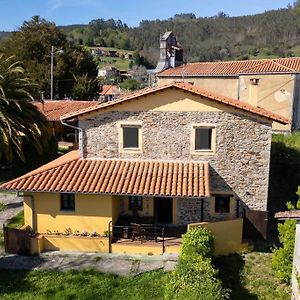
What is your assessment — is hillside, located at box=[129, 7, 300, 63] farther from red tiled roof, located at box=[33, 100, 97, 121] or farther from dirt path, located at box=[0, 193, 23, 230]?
dirt path, located at box=[0, 193, 23, 230]

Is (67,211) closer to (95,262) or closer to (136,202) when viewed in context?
(95,262)

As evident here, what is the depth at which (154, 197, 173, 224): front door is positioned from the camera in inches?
765

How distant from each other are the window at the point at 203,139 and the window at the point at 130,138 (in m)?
2.64

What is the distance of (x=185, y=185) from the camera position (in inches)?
684

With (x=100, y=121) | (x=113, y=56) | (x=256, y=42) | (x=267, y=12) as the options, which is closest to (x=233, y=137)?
(x=100, y=121)

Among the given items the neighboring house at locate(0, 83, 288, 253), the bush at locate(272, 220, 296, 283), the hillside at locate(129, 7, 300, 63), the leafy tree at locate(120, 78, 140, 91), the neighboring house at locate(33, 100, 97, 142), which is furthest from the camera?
the hillside at locate(129, 7, 300, 63)

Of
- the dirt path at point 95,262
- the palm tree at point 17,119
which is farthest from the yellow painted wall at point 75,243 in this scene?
the palm tree at point 17,119

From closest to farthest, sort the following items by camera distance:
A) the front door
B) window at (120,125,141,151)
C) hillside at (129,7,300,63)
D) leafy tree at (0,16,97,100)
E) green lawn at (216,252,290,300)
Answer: green lawn at (216,252,290,300)
window at (120,125,141,151)
the front door
leafy tree at (0,16,97,100)
hillside at (129,7,300,63)

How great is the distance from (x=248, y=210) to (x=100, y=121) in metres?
8.07

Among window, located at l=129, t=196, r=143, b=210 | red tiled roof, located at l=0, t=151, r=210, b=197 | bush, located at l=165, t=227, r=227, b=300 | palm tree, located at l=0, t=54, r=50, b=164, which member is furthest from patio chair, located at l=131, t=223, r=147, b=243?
palm tree, located at l=0, t=54, r=50, b=164

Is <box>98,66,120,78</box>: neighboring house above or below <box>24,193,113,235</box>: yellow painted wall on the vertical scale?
above

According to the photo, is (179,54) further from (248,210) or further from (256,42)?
(256,42)

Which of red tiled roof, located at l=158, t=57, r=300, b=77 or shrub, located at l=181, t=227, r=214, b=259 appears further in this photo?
red tiled roof, located at l=158, t=57, r=300, b=77

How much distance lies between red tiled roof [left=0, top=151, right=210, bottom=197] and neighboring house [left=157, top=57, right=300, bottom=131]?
11.6m
